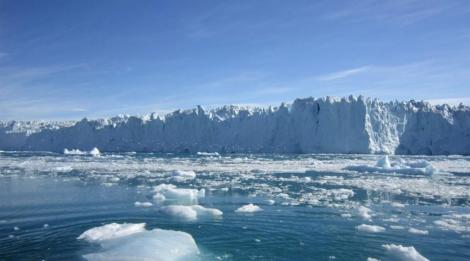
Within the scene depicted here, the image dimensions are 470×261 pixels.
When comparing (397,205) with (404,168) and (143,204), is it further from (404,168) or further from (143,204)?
(404,168)

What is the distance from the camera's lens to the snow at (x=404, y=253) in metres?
6.21

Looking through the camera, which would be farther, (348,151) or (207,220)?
(348,151)

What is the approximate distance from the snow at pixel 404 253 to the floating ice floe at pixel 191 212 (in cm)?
405

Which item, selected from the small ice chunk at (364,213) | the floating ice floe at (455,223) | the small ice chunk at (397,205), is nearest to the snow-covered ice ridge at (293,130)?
the small ice chunk at (397,205)

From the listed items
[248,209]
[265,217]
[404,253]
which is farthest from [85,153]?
[404,253]

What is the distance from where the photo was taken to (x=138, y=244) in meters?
6.61

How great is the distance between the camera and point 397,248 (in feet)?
21.7

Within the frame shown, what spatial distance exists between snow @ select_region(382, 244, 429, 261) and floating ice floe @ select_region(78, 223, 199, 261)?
3.05 meters

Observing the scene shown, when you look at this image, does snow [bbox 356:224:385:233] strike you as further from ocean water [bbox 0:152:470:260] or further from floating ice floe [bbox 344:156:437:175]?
floating ice floe [bbox 344:156:437:175]

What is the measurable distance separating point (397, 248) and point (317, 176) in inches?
463

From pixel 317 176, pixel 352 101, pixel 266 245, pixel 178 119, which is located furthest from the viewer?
pixel 178 119

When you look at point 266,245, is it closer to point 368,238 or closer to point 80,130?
point 368,238

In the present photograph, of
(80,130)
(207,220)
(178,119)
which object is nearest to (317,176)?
(207,220)

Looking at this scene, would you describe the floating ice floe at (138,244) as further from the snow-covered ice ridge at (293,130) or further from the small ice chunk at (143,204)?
the snow-covered ice ridge at (293,130)
